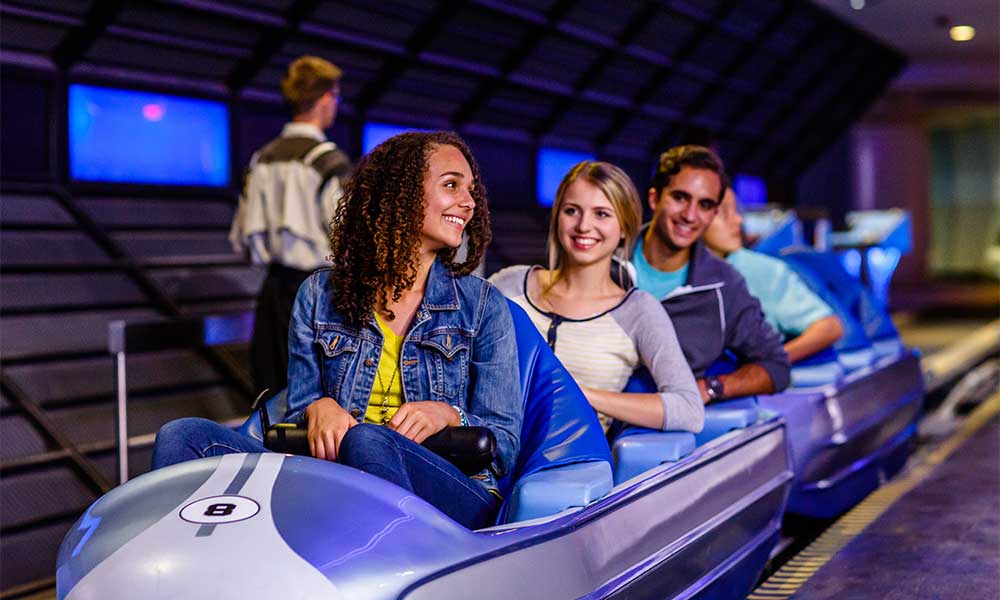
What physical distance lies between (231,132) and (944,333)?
8979mm

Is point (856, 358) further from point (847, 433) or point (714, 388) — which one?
point (714, 388)

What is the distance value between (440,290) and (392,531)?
2.07 feet

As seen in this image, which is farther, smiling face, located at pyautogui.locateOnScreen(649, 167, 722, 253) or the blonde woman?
smiling face, located at pyautogui.locateOnScreen(649, 167, 722, 253)

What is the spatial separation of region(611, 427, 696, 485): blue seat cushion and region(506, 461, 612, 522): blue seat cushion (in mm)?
351

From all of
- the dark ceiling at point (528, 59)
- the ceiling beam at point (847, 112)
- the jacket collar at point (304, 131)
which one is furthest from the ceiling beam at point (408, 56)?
the ceiling beam at point (847, 112)

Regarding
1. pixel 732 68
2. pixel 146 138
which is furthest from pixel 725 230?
pixel 732 68

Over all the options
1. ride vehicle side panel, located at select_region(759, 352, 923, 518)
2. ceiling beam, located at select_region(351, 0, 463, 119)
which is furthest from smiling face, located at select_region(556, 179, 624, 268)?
ceiling beam, located at select_region(351, 0, 463, 119)

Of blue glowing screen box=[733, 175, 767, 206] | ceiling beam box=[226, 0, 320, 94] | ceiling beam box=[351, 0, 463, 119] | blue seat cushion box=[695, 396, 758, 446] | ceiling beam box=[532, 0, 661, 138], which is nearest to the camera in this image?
blue seat cushion box=[695, 396, 758, 446]

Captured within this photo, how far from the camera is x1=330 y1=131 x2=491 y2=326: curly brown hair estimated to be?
2020 mm

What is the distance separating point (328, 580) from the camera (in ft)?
4.63

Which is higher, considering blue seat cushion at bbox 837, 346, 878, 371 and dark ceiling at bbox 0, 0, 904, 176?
dark ceiling at bbox 0, 0, 904, 176

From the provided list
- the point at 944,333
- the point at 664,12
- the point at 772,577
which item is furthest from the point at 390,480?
the point at 944,333

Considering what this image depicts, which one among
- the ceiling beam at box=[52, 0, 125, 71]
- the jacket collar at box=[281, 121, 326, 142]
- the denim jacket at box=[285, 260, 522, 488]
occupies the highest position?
the ceiling beam at box=[52, 0, 125, 71]

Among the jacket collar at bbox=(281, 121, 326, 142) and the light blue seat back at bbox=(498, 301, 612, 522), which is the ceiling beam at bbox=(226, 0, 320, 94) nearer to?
the jacket collar at bbox=(281, 121, 326, 142)
